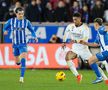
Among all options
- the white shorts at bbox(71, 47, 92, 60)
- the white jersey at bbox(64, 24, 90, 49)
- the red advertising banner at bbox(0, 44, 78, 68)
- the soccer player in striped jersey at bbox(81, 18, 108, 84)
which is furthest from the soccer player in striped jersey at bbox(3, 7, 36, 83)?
the red advertising banner at bbox(0, 44, 78, 68)

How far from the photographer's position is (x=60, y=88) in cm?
1433

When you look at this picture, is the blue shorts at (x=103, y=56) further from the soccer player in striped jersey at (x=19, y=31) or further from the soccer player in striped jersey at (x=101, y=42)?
the soccer player in striped jersey at (x=19, y=31)

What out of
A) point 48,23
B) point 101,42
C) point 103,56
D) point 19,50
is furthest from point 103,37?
point 48,23

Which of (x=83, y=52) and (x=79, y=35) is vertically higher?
(x=79, y=35)

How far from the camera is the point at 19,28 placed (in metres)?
16.8

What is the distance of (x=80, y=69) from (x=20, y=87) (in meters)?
7.73

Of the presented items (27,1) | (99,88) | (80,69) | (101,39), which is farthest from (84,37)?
(27,1)

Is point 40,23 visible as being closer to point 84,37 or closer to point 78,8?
point 78,8

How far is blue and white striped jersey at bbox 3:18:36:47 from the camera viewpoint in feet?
54.4

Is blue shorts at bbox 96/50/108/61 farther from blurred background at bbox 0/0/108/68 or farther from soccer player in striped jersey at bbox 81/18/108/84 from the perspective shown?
blurred background at bbox 0/0/108/68

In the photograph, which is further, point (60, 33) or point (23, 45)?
point (60, 33)

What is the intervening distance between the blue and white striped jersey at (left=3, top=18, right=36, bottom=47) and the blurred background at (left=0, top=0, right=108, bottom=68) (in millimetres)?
5145

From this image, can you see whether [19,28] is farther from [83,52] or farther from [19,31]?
[83,52]

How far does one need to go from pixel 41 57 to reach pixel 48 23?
178 centimetres
